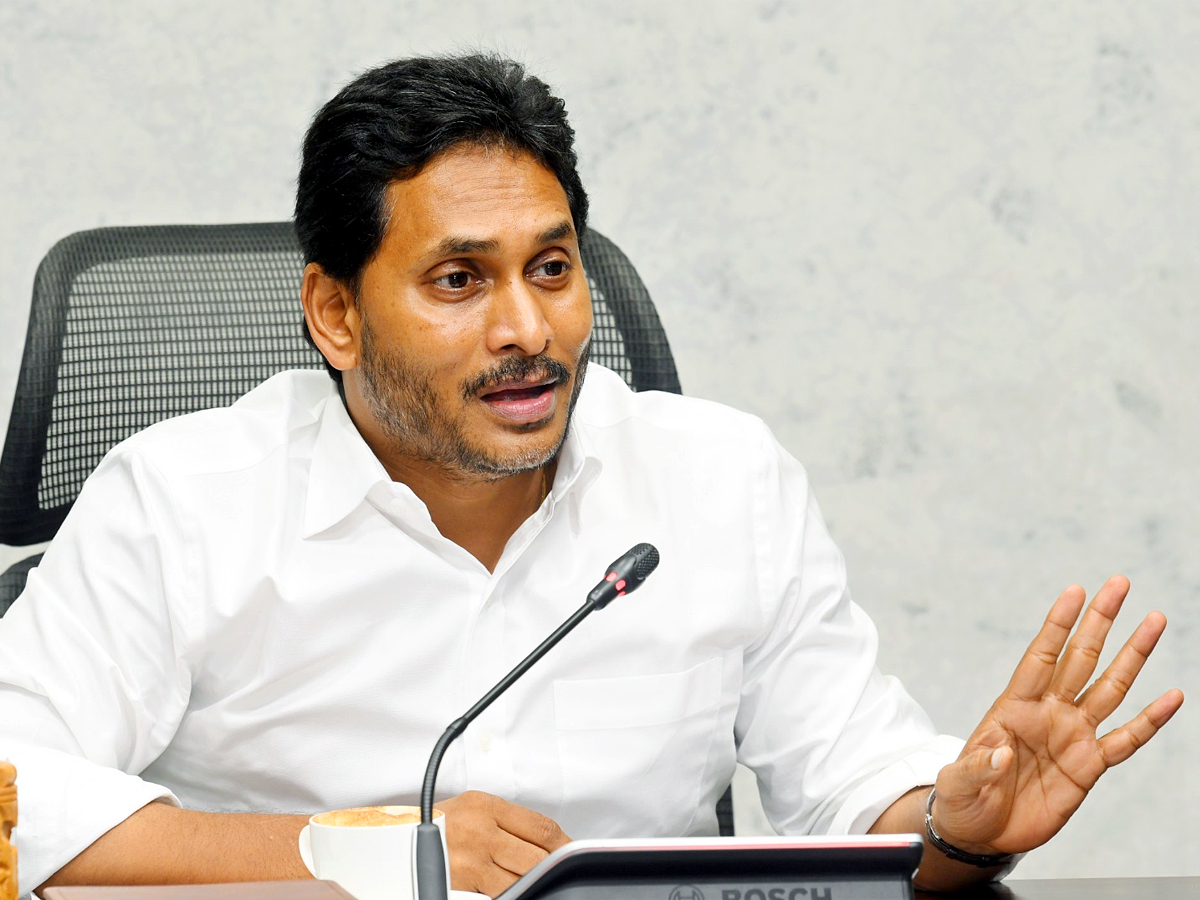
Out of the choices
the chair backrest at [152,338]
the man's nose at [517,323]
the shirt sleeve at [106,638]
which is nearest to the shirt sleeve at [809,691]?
the chair backrest at [152,338]

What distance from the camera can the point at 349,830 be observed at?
0.90 m

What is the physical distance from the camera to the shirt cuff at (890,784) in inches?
51.3

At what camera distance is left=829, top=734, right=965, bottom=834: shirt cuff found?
1.30 m

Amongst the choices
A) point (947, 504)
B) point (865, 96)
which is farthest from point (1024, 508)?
point (865, 96)

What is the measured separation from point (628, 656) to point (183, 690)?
1.38ft

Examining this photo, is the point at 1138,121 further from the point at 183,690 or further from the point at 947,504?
the point at 183,690

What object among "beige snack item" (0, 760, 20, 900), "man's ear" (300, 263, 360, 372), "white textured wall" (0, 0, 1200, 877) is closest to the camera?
"beige snack item" (0, 760, 20, 900)

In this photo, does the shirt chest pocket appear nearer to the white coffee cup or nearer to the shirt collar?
the shirt collar

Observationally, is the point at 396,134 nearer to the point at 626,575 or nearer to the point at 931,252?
the point at 626,575

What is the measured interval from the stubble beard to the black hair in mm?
99

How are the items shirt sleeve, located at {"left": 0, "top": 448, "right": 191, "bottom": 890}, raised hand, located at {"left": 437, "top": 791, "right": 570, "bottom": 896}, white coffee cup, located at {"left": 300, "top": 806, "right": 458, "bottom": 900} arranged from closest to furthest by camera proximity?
1. white coffee cup, located at {"left": 300, "top": 806, "right": 458, "bottom": 900}
2. raised hand, located at {"left": 437, "top": 791, "right": 570, "bottom": 896}
3. shirt sleeve, located at {"left": 0, "top": 448, "right": 191, "bottom": 890}

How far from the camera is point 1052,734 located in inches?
46.2

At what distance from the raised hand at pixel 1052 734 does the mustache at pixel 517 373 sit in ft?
1.59

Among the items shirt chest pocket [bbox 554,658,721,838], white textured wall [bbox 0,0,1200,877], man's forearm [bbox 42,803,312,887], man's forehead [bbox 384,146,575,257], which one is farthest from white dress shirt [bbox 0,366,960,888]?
white textured wall [bbox 0,0,1200,877]
